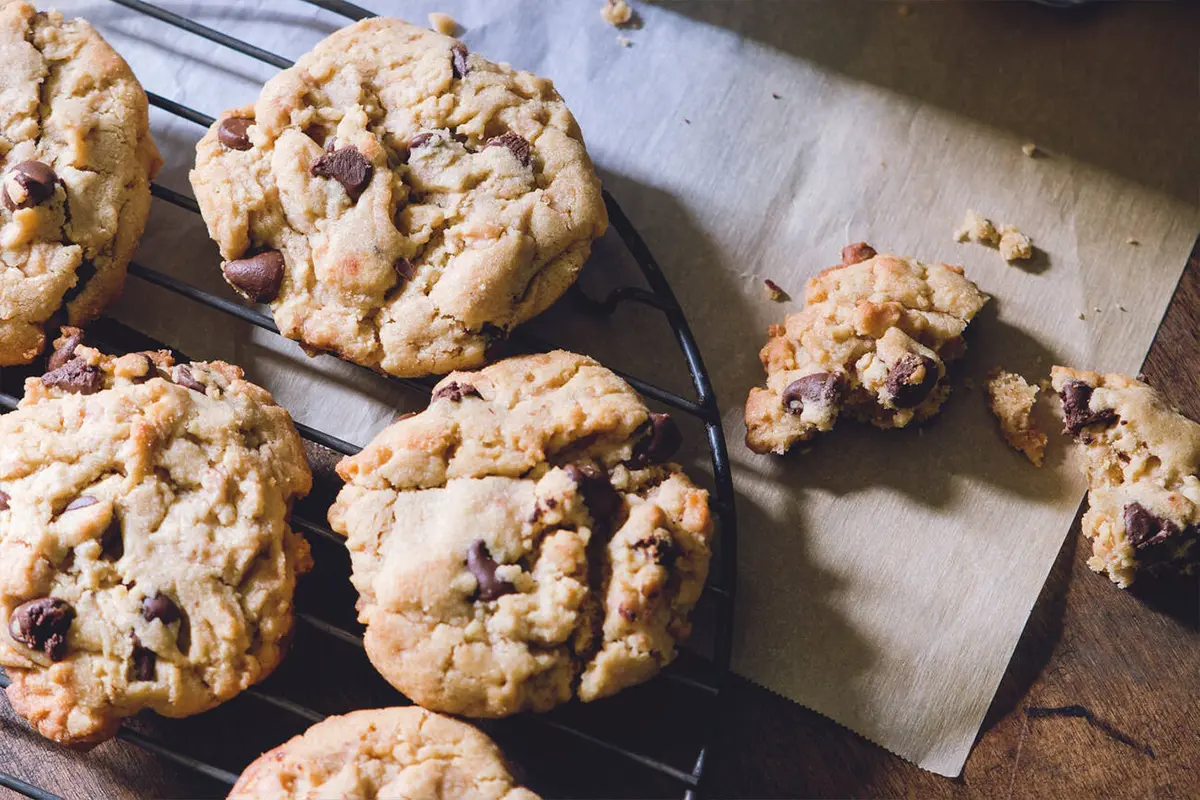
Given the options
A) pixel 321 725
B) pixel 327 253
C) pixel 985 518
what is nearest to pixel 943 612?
pixel 985 518

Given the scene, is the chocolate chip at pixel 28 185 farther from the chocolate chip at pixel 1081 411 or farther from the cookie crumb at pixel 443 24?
the chocolate chip at pixel 1081 411

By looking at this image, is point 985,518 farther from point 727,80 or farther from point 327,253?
point 327,253

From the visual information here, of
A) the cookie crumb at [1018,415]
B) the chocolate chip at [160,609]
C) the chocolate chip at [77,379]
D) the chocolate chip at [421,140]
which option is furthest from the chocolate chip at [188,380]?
the cookie crumb at [1018,415]

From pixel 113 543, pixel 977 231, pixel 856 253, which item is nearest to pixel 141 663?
pixel 113 543

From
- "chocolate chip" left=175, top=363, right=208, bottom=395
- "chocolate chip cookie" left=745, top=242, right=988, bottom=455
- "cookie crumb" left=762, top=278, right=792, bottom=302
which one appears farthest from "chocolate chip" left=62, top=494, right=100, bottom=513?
"cookie crumb" left=762, top=278, right=792, bottom=302

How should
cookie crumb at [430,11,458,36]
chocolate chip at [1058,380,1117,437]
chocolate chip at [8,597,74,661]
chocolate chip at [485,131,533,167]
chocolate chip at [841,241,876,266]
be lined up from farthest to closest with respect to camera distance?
1. cookie crumb at [430,11,458,36]
2. chocolate chip at [841,241,876,266]
3. chocolate chip at [1058,380,1117,437]
4. chocolate chip at [485,131,533,167]
5. chocolate chip at [8,597,74,661]

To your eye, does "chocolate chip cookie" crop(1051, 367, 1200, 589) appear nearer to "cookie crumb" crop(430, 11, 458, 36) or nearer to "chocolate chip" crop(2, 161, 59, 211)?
"cookie crumb" crop(430, 11, 458, 36)
